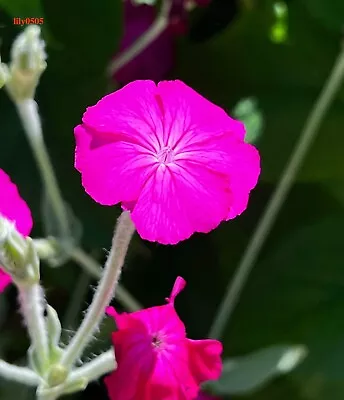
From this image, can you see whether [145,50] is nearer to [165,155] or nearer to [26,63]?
[26,63]

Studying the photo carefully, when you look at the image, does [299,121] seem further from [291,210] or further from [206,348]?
[206,348]

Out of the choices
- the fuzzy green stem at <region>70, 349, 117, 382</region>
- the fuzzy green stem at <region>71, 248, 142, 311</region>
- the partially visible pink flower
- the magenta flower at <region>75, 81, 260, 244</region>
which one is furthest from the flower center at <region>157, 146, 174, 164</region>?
the partially visible pink flower

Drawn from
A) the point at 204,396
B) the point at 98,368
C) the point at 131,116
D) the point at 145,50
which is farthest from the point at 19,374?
the point at 145,50

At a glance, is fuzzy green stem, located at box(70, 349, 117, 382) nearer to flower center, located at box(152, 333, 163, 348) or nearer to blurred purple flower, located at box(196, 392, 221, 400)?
flower center, located at box(152, 333, 163, 348)

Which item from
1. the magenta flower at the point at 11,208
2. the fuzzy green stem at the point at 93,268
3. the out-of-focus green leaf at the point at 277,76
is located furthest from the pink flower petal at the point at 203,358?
the out-of-focus green leaf at the point at 277,76

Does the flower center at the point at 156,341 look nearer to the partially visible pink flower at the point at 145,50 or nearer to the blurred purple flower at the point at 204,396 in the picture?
the blurred purple flower at the point at 204,396

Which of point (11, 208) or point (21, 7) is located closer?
point (11, 208)
